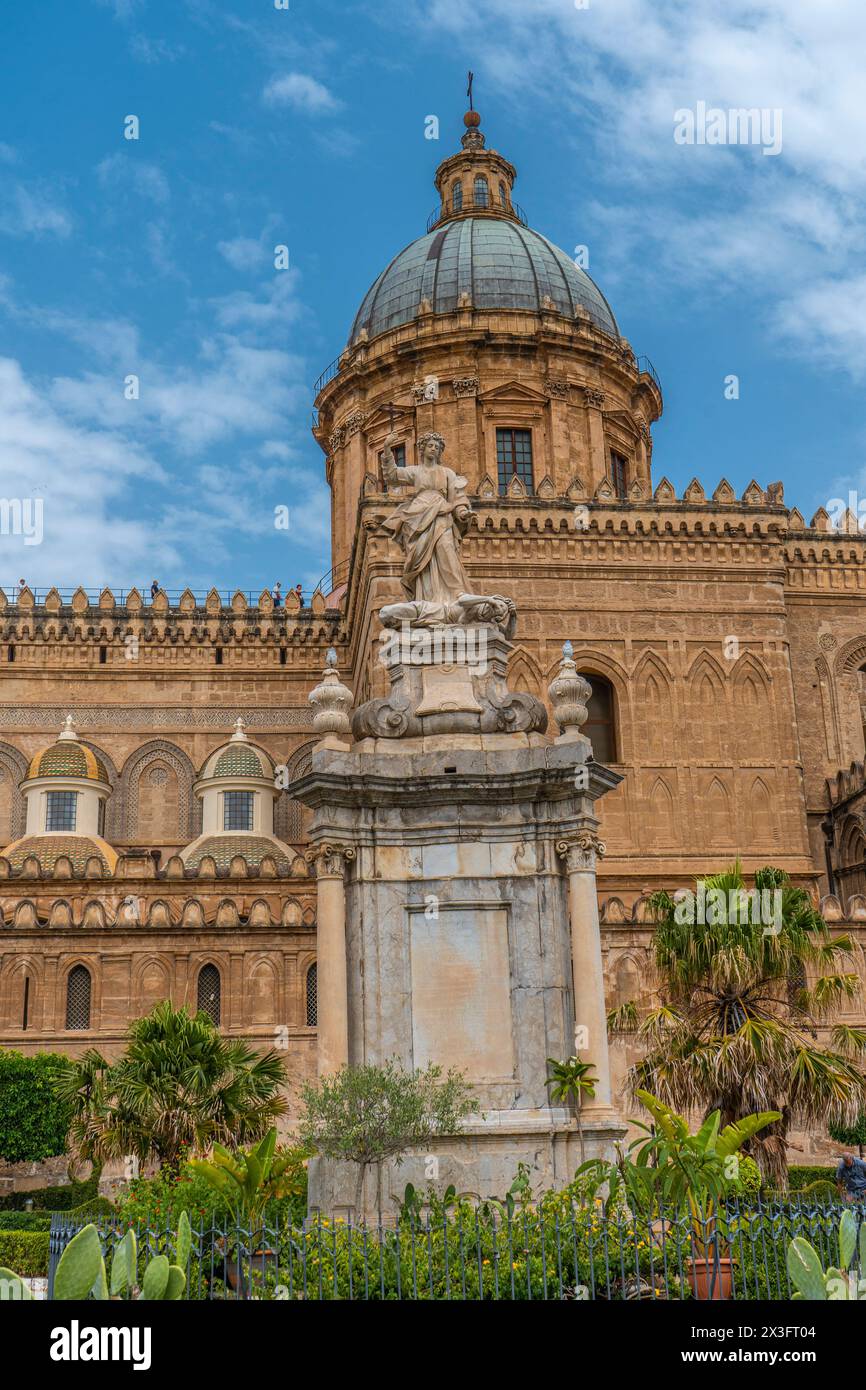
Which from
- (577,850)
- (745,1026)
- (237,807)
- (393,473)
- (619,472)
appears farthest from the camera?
(619,472)

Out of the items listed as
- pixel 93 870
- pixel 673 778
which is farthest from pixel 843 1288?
pixel 673 778

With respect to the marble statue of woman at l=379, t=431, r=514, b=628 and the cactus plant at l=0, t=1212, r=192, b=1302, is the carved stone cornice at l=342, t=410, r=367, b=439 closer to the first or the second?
the marble statue of woman at l=379, t=431, r=514, b=628

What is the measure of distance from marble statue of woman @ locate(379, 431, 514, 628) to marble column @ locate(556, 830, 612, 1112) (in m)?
2.11

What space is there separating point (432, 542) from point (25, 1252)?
9.64 metres

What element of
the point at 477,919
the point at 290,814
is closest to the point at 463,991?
the point at 477,919

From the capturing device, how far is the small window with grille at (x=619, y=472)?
45.0m

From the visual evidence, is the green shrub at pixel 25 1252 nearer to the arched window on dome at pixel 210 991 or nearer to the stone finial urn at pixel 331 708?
the stone finial urn at pixel 331 708

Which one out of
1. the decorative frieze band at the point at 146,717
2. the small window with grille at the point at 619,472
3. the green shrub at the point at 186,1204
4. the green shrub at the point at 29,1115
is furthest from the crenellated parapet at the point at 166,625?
the green shrub at the point at 186,1204

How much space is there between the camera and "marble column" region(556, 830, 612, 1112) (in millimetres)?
11883

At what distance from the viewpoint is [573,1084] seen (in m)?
11.5

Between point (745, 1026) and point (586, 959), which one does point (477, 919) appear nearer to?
point (586, 959)

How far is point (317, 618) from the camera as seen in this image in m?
42.1

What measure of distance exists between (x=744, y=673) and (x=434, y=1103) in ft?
89.6
